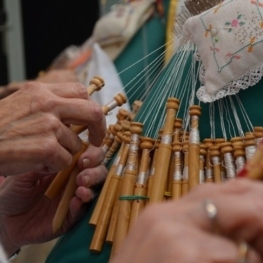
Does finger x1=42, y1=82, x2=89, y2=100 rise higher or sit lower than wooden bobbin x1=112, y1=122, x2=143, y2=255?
higher

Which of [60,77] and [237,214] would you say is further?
[60,77]

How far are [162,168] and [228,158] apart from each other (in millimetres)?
73

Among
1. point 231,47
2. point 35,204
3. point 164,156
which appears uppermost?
point 231,47

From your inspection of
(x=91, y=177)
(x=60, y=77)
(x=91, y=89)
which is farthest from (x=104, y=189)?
(x=60, y=77)

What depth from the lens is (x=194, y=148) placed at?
2.46 ft

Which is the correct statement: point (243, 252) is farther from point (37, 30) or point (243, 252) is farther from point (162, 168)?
point (37, 30)

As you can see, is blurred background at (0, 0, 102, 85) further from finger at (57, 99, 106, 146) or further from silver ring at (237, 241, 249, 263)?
silver ring at (237, 241, 249, 263)

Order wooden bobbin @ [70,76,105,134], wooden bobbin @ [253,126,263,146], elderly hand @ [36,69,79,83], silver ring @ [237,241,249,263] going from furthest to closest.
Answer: elderly hand @ [36,69,79,83] < wooden bobbin @ [70,76,105,134] < wooden bobbin @ [253,126,263,146] < silver ring @ [237,241,249,263]

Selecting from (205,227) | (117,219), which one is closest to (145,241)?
(205,227)

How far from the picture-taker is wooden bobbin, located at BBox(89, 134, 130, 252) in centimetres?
77

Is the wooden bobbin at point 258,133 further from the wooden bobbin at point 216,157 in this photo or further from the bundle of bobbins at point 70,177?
the bundle of bobbins at point 70,177

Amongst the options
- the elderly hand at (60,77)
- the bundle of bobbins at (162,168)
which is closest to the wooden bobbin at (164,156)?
the bundle of bobbins at (162,168)

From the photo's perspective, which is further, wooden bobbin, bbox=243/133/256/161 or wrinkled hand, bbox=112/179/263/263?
wooden bobbin, bbox=243/133/256/161

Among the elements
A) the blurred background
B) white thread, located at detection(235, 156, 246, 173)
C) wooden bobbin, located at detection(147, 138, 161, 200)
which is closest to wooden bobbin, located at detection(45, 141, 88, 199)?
wooden bobbin, located at detection(147, 138, 161, 200)
